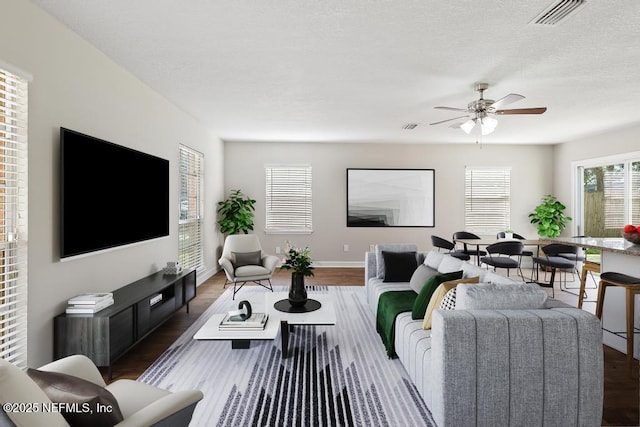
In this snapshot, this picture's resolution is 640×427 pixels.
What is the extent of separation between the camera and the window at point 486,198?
712 centimetres

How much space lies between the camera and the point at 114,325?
8.07ft

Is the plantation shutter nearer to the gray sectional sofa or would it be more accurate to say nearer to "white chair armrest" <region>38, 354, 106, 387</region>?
the gray sectional sofa

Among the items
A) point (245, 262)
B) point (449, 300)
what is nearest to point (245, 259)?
point (245, 262)

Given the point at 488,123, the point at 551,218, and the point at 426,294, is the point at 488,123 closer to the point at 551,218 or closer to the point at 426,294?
the point at 426,294

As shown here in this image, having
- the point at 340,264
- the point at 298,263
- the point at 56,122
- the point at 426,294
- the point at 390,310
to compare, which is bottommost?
the point at 340,264

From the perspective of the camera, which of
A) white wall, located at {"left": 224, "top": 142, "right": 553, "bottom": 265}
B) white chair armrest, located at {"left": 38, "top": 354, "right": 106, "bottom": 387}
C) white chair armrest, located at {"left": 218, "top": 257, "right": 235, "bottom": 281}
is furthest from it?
white wall, located at {"left": 224, "top": 142, "right": 553, "bottom": 265}

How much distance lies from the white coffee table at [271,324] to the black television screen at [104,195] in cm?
119

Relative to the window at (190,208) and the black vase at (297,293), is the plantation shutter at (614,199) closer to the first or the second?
the black vase at (297,293)

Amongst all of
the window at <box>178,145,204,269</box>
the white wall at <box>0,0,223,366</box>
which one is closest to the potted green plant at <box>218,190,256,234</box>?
the window at <box>178,145,204,269</box>

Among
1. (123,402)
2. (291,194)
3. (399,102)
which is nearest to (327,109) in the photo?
(399,102)

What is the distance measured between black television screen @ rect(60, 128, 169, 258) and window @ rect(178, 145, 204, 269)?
34.1 inches

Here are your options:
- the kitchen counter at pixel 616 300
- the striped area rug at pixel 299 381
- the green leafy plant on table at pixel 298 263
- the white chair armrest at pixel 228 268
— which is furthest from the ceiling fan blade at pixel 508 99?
the white chair armrest at pixel 228 268

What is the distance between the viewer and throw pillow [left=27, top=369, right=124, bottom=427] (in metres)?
1.20

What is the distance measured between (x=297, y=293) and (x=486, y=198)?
559 cm
